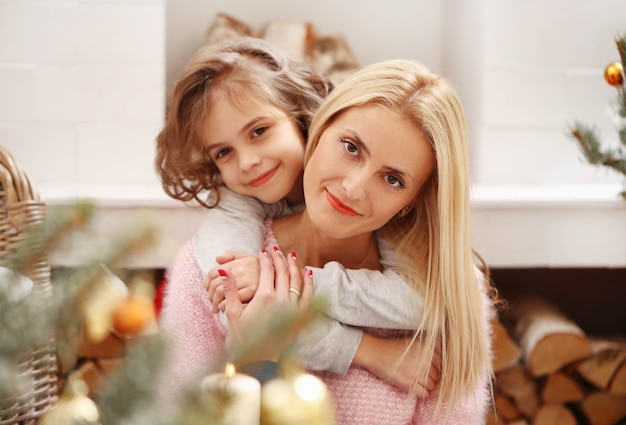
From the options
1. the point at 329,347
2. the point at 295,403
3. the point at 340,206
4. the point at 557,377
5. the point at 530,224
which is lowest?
the point at 557,377

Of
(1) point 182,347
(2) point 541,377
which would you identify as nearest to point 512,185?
(2) point 541,377

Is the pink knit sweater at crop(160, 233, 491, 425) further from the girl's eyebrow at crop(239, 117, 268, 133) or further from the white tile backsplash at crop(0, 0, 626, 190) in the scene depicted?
the white tile backsplash at crop(0, 0, 626, 190)

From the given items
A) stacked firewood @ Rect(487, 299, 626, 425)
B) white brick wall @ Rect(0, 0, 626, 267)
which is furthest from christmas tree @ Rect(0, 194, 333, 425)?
stacked firewood @ Rect(487, 299, 626, 425)

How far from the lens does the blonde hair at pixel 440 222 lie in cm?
111

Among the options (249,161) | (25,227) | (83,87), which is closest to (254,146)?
(249,161)

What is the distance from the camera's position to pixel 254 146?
1206mm

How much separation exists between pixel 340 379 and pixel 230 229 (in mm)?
306

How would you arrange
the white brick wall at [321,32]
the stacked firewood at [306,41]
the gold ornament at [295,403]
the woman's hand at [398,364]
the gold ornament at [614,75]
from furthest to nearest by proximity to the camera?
the stacked firewood at [306,41] < the white brick wall at [321,32] < the gold ornament at [614,75] < the woman's hand at [398,364] < the gold ornament at [295,403]

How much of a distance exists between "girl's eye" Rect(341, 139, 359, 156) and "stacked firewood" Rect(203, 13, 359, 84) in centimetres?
123

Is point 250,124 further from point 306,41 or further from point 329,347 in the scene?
point 306,41

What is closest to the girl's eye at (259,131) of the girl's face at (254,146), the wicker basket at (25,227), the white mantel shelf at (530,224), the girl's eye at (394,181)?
the girl's face at (254,146)

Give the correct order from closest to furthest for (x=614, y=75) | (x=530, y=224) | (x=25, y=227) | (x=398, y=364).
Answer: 1. (x=25, y=227)
2. (x=398, y=364)
3. (x=614, y=75)
4. (x=530, y=224)

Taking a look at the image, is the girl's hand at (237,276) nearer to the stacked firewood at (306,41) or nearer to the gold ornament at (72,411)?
the gold ornament at (72,411)

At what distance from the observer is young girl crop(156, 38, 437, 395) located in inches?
45.6
